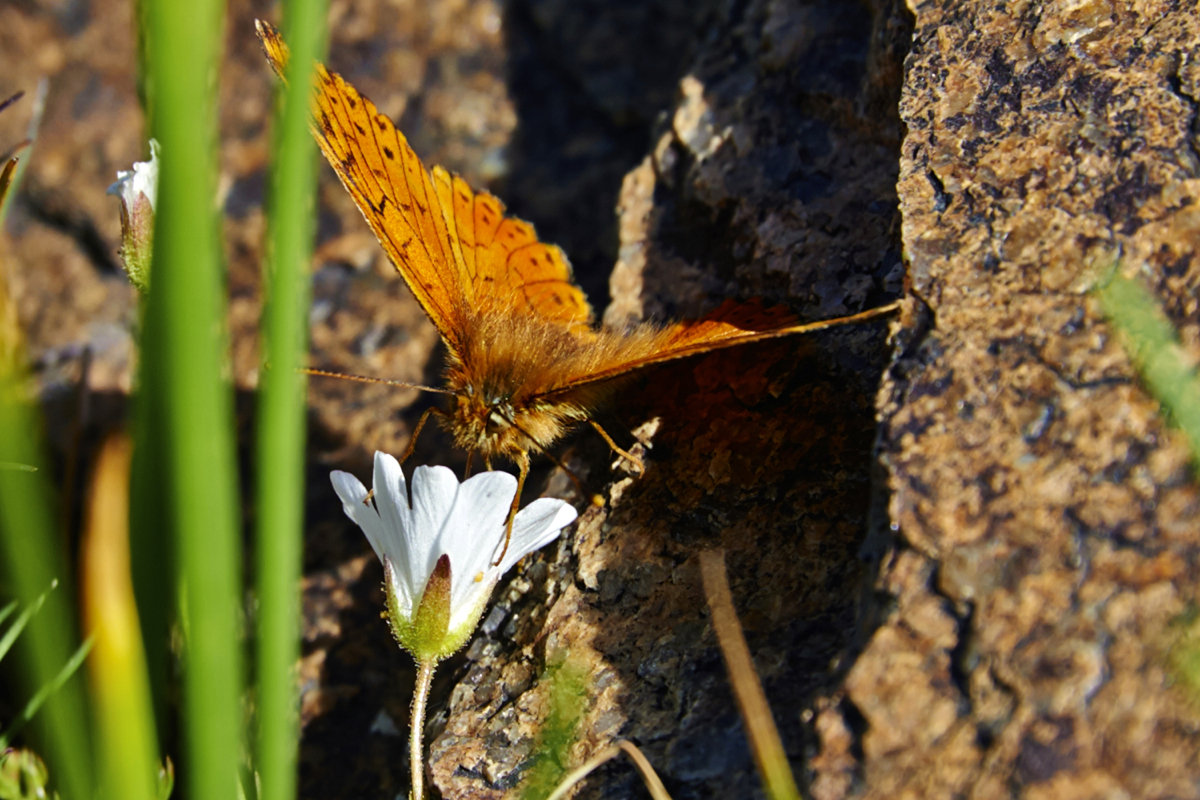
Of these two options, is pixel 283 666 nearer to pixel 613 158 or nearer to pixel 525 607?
pixel 525 607

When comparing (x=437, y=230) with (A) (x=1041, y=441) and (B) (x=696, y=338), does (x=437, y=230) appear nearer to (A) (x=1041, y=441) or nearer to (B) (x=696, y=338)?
(B) (x=696, y=338)

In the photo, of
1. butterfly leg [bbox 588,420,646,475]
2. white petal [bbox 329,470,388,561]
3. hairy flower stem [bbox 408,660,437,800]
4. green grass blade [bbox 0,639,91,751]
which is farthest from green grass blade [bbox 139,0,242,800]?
butterfly leg [bbox 588,420,646,475]

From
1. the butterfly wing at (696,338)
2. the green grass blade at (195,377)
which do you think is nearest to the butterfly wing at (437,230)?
the butterfly wing at (696,338)

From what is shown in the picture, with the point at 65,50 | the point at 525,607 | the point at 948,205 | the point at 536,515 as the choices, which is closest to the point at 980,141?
the point at 948,205

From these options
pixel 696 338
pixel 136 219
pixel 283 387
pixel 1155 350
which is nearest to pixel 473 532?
pixel 696 338

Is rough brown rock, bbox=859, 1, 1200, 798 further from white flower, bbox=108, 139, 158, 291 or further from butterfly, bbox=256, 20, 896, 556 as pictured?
white flower, bbox=108, 139, 158, 291

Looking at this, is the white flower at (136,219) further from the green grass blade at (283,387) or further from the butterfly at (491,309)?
the green grass blade at (283,387)
